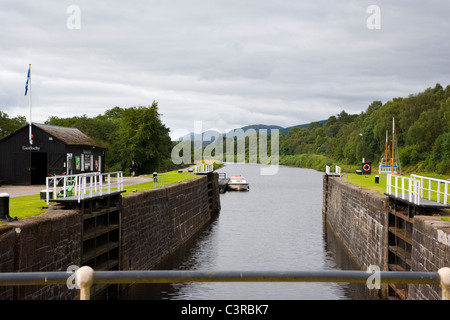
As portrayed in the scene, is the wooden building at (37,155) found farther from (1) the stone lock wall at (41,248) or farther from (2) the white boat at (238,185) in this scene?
(2) the white boat at (238,185)

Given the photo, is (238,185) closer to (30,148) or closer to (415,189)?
(30,148)

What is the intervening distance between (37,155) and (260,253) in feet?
48.1

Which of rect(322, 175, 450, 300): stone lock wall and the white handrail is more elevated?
the white handrail

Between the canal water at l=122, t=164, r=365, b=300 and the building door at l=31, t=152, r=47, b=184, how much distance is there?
9479 millimetres

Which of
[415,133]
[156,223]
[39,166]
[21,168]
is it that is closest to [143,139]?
[39,166]

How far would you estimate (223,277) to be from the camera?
11.3 ft

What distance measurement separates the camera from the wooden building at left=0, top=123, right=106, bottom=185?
27625 mm

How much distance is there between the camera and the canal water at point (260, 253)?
60.5 ft

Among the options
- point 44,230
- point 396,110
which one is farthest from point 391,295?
point 396,110

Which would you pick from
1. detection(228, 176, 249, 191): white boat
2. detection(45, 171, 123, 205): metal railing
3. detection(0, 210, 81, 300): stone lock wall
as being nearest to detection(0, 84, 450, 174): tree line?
detection(228, 176, 249, 191): white boat

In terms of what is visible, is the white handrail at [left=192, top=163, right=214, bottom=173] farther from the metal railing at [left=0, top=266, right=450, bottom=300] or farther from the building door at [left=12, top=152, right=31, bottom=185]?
the metal railing at [left=0, top=266, right=450, bottom=300]
